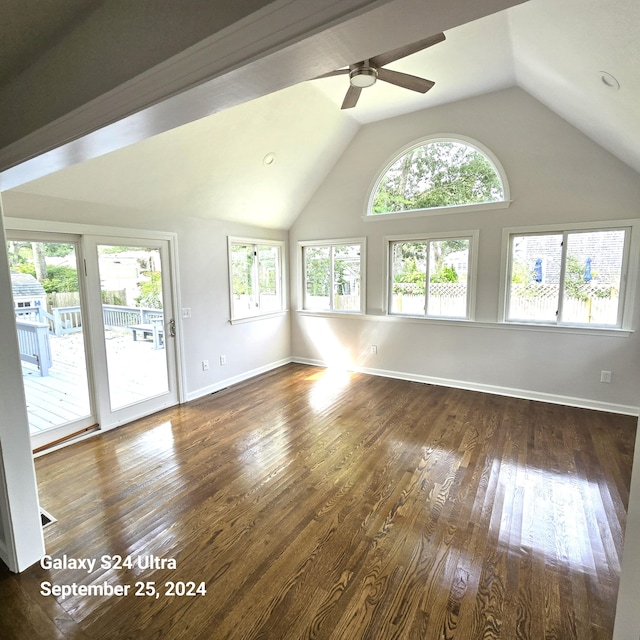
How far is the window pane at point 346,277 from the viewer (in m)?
5.38

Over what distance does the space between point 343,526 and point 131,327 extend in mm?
2990

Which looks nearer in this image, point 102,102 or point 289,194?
point 102,102

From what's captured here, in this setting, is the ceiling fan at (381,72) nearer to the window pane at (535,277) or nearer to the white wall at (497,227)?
the white wall at (497,227)

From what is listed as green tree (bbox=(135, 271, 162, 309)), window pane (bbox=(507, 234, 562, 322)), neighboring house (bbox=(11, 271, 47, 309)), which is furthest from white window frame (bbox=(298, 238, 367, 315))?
neighboring house (bbox=(11, 271, 47, 309))

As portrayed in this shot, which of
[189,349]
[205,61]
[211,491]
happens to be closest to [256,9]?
[205,61]

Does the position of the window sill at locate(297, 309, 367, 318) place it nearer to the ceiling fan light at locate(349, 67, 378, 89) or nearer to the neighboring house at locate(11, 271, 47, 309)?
the ceiling fan light at locate(349, 67, 378, 89)

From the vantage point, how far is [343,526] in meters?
2.22

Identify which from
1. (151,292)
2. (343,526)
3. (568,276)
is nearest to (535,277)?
(568,276)

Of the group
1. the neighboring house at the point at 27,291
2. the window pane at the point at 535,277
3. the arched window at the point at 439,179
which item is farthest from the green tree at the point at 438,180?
the neighboring house at the point at 27,291

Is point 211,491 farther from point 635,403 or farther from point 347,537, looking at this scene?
point 635,403

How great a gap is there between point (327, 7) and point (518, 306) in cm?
435

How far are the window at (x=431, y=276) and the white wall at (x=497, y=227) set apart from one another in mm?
148

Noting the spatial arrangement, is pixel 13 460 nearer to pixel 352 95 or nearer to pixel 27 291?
pixel 27 291

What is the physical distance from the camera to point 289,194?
5.09m
